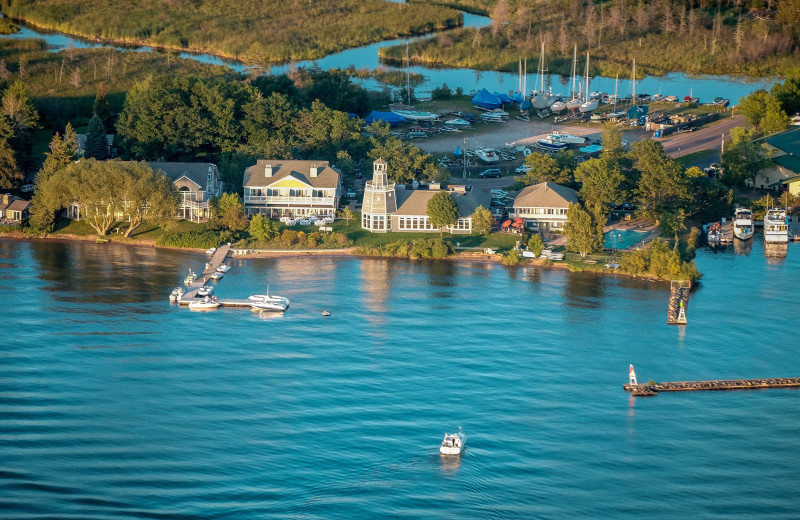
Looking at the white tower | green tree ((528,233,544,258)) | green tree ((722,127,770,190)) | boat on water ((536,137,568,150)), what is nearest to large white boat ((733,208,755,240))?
green tree ((722,127,770,190))

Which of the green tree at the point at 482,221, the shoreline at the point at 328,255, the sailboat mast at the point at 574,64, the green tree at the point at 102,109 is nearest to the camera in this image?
the shoreline at the point at 328,255

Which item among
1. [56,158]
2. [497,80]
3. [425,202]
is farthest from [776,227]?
[56,158]

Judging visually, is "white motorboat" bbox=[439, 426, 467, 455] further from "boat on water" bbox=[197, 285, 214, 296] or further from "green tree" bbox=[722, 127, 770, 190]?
"green tree" bbox=[722, 127, 770, 190]

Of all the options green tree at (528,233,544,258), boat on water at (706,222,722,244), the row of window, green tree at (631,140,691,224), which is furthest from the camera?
the row of window

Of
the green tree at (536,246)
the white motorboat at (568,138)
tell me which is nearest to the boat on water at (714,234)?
the green tree at (536,246)

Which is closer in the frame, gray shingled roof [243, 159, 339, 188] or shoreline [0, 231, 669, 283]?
shoreline [0, 231, 669, 283]

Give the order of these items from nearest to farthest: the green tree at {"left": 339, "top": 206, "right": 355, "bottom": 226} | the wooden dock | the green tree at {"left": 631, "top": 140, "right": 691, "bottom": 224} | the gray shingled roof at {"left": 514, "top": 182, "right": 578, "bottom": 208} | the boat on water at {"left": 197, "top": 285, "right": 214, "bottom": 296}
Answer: the wooden dock < the boat on water at {"left": 197, "top": 285, "right": 214, "bottom": 296} < the gray shingled roof at {"left": 514, "top": 182, "right": 578, "bottom": 208} < the green tree at {"left": 631, "top": 140, "right": 691, "bottom": 224} < the green tree at {"left": 339, "top": 206, "right": 355, "bottom": 226}

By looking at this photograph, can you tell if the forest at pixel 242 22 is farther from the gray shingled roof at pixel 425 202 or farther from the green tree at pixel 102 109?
the gray shingled roof at pixel 425 202
